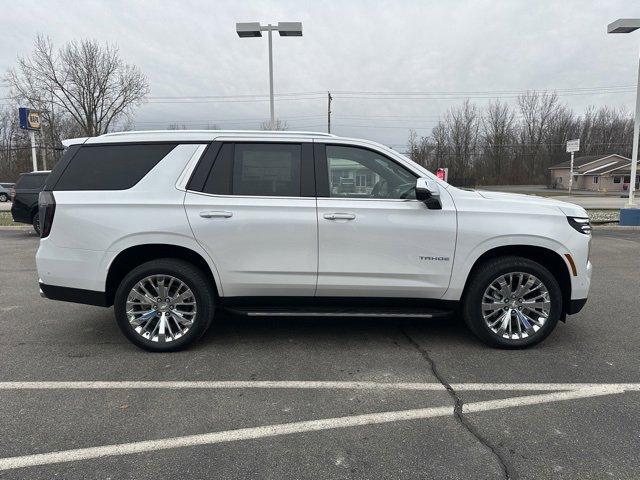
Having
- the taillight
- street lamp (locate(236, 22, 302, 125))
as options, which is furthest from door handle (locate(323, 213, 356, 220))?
street lamp (locate(236, 22, 302, 125))

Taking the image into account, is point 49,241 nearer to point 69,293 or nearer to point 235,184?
point 69,293

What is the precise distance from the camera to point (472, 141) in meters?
79.2

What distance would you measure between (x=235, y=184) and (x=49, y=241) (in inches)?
69.1

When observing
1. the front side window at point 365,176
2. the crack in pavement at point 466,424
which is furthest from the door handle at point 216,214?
the crack in pavement at point 466,424

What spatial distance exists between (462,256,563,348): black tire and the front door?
0.94ft

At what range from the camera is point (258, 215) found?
4.06m

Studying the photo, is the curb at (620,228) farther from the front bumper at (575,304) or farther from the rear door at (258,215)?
the rear door at (258,215)

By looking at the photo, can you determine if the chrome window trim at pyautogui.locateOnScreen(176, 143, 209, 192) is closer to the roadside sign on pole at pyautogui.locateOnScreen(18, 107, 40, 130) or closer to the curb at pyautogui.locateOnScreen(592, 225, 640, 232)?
the curb at pyautogui.locateOnScreen(592, 225, 640, 232)

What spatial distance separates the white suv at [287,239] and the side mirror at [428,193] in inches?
0.5

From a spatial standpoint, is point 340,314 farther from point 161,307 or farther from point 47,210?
point 47,210

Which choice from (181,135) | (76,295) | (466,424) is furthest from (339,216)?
(76,295)

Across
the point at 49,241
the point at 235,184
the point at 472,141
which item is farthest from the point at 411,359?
the point at 472,141

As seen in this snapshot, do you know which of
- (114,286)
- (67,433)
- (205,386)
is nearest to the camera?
(67,433)

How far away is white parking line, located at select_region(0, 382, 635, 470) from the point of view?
8.75ft
